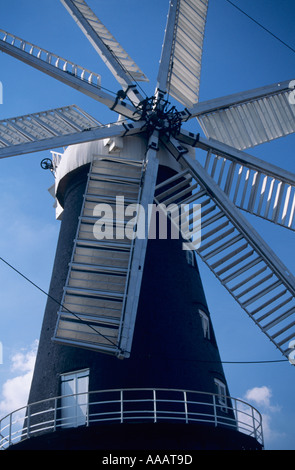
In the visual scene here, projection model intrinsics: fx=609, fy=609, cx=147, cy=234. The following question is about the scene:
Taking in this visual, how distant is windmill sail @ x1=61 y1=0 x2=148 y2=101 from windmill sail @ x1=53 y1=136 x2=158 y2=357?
256cm

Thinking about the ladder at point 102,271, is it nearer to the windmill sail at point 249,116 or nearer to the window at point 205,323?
the window at point 205,323

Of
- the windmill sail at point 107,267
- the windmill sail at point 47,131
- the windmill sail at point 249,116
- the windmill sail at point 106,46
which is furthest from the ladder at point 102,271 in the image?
the windmill sail at point 249,116

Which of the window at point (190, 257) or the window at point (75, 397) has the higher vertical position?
the window at point (190, 257)

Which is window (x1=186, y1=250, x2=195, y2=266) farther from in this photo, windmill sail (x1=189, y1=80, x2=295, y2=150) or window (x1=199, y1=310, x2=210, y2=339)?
windmill sail (x1=189, y1=80, x2=295, y2=150)

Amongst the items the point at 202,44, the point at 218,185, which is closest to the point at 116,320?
the point at 218,185

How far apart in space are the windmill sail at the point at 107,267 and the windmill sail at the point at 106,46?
8.41 ft

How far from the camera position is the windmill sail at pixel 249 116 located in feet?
51.5

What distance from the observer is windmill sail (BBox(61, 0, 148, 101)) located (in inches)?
605

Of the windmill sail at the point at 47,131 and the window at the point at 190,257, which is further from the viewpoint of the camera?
the window at the point at 190,257

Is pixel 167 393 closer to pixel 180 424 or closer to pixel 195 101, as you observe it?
pixel 180 424

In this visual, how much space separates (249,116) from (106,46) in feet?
13.7

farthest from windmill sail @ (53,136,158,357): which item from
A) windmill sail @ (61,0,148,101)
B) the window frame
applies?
windmill sail @ (61,0,148,101)

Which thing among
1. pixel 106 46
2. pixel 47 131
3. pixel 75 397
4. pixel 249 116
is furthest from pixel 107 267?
pixel 249 116

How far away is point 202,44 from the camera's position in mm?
17312
